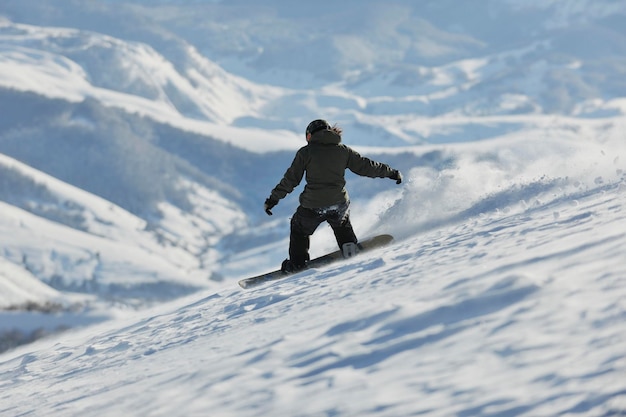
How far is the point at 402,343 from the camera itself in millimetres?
7910

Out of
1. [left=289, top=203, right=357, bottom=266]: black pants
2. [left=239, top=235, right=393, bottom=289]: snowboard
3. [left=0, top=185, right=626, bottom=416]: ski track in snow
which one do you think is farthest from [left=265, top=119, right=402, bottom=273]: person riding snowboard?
[left=0, top=185, right=626, bottom=416]: ski track in snow

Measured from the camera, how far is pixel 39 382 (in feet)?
37.3

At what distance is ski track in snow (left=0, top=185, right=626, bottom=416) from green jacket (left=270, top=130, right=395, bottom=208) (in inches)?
54.0

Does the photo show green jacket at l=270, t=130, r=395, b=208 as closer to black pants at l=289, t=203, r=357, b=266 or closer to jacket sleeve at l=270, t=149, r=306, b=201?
jacket sleeve at l=270, t=149, r=306, b=201

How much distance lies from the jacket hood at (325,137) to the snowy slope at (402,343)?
6.95ft

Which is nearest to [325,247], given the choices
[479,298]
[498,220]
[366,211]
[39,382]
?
[366,211]

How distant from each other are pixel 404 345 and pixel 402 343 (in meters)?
0.06

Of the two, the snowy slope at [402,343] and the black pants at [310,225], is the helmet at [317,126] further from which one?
the snowy slope at [402,343]

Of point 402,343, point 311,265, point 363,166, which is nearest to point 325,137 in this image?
point 363,166

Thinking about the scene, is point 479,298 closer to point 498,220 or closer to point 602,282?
point 602,282

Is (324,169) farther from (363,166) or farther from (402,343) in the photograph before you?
(402,343)

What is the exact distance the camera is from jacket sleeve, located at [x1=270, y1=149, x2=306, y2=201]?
1308 centimetres

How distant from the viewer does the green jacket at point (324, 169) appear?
1302 centimetres


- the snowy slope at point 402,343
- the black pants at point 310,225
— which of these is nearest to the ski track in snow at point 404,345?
the snowy slope at point 402,343
